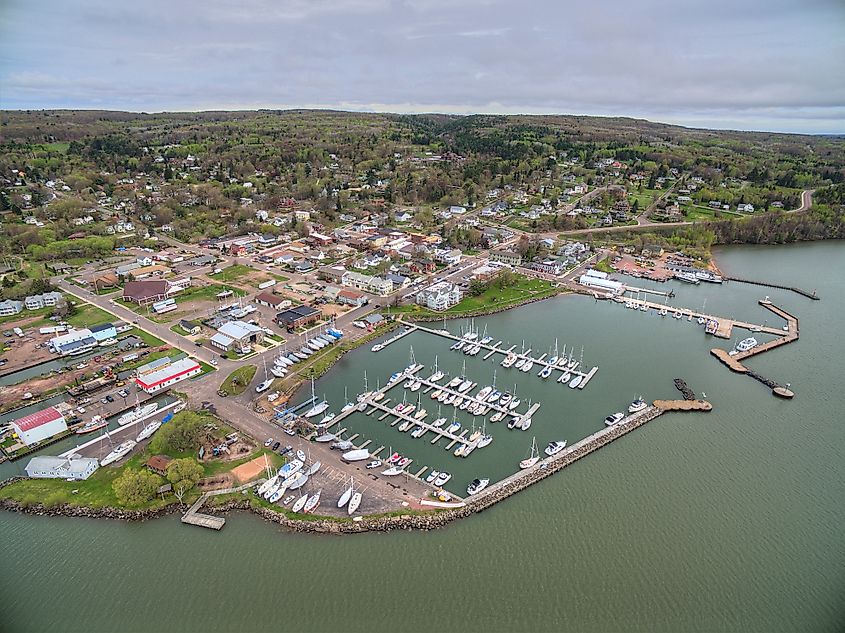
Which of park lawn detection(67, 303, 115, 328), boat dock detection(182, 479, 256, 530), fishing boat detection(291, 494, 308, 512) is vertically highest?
park lawn detection(67, 303, 115, 328)

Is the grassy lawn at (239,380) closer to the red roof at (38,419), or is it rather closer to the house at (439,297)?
the red roof at (38,419)

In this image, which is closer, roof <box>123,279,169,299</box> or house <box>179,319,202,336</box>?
house <box>179,319,202,336</box>

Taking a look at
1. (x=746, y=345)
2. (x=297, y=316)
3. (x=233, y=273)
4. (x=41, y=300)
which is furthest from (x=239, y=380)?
(x=746, y=345)

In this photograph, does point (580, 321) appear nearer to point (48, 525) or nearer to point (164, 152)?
point (48, 525)

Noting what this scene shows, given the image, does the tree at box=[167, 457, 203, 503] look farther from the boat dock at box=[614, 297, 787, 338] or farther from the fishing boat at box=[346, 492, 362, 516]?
the boat dock at box=[614, 297, 787, 338]

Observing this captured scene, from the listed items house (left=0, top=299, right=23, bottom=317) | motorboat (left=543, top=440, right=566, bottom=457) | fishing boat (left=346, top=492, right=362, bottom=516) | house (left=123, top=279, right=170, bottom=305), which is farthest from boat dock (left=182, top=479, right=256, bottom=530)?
house (left=0, top=299, right=23, bottom=317)

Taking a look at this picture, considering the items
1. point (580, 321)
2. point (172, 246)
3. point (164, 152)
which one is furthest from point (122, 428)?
point (164, 152)

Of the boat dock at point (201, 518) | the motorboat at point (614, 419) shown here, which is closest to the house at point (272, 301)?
the boat dock at point (201, 518)
